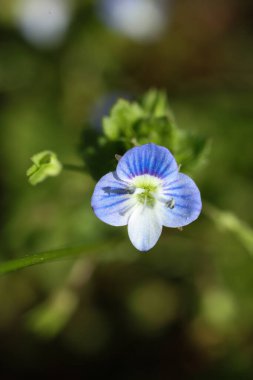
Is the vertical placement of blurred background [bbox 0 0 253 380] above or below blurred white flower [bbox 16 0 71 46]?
below

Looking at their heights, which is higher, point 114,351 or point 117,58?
point 117,58

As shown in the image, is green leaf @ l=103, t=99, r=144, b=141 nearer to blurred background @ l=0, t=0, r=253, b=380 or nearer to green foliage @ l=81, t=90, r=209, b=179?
green foliage @ l=81, t=90, r=209, b=179

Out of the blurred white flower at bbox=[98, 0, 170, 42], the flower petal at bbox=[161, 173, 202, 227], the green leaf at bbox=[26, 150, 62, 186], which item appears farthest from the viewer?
the blurred white flower at bbox=[98, 0, 170, 42]

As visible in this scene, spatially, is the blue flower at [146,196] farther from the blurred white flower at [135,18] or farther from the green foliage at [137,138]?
the blurred white flower at [135,18]

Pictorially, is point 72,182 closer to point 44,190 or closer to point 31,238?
point 44,190

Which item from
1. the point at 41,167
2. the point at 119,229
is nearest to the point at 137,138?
the point at 41,167

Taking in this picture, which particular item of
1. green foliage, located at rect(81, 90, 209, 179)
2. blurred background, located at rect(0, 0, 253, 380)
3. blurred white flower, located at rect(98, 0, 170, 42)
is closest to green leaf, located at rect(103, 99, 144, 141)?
green foliage, located at rect(81, 90, 209, 179)

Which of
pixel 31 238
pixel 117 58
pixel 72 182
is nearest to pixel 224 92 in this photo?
pixel 117 58

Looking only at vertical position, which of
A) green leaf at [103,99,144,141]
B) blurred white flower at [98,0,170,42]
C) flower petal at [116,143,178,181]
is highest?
blurred white flower at [98,0,170,42]
